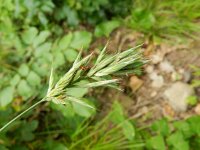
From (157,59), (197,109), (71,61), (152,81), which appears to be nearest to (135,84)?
(152,81)

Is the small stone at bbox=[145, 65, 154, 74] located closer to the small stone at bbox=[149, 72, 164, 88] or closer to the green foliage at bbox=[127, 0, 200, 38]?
the small stone at bbox=[149, 72, 164, 88]

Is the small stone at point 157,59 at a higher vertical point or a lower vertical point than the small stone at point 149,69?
higher

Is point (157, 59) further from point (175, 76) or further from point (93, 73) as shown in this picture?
point (93, 73)

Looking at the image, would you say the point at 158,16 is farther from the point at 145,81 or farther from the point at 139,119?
the point at 139,119

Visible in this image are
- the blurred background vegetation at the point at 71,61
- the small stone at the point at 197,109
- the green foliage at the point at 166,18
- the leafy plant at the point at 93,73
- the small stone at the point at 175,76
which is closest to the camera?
the leafy plant at the point at 93,73

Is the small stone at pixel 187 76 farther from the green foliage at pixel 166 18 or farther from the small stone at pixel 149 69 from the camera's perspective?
the green foliage at pixel 166 18

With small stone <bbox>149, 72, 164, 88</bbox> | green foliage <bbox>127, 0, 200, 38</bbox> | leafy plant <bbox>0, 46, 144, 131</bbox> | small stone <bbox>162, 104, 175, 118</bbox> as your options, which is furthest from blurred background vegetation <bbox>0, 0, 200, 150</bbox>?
leafy plant <bbox>0, 46, 144, 131</bbox>

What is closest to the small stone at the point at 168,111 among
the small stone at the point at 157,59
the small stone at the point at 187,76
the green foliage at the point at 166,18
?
the small stone at the point at 187,76
